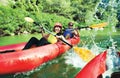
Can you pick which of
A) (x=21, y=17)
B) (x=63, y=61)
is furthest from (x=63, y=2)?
(x=63, y=61)

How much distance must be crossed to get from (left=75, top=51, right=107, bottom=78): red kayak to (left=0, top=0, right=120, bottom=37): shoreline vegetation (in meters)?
8.19

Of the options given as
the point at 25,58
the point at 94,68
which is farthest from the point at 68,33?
the point at 94,68

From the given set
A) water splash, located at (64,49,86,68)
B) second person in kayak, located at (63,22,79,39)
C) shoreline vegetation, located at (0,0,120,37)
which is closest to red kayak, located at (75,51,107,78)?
water splash, located at (64,49,86,68)

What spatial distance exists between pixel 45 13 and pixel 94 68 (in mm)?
25446

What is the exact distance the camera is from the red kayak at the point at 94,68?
494 centimetres

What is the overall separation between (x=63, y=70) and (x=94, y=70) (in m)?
2.65

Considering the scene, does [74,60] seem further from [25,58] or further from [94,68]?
[94,68]

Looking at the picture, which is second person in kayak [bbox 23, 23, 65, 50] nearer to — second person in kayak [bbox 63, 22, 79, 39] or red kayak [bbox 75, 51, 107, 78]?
second person in kayak [bbox 63, 22, 79, 39]

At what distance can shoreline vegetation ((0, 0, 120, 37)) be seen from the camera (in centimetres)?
2362

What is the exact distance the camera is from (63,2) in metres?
35.0

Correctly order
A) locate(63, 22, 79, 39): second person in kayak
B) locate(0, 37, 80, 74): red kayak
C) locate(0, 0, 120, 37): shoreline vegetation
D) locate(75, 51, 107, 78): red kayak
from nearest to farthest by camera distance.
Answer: locate(75, 51, 107, 78): red kayak → locate(0, 37, 80, 74): red kayak → locate(63, 22, 79, 39): second person in kayak → locate(0, 0, 120, 37): shoreline vegetation

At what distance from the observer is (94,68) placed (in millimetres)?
5129

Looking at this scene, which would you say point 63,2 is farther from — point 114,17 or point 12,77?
point 12,77

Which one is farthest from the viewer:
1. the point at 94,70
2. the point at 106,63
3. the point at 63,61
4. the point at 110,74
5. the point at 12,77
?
the point at 63,61
